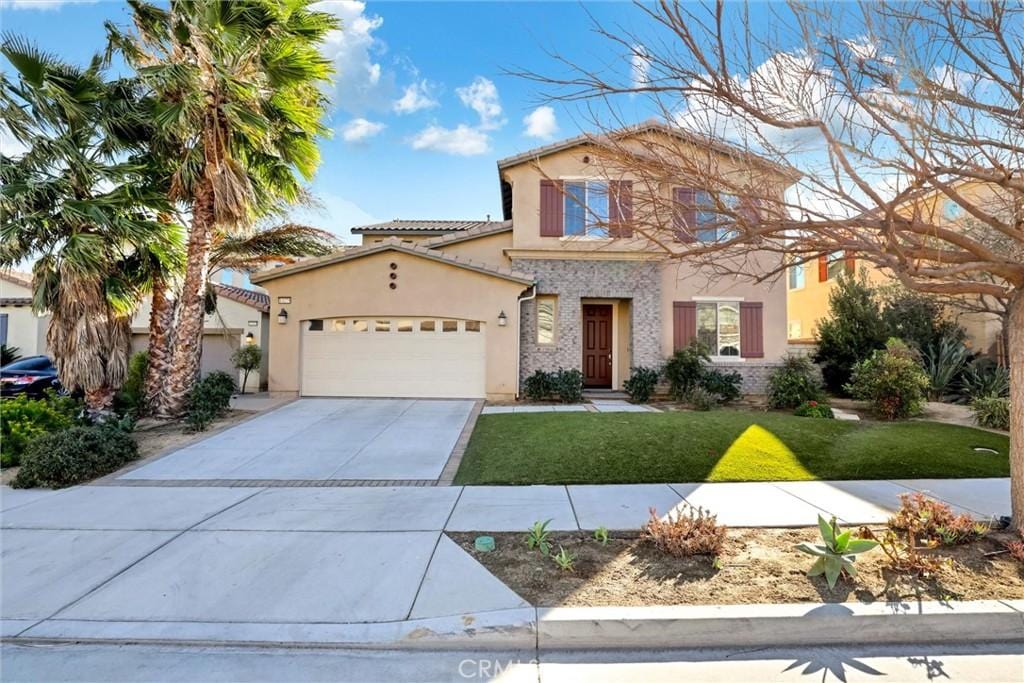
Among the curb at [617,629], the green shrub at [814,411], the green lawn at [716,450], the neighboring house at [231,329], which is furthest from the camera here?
the neighboring house at [231,329]

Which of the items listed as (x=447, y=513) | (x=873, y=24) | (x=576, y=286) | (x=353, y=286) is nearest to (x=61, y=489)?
(x=447, y=513)

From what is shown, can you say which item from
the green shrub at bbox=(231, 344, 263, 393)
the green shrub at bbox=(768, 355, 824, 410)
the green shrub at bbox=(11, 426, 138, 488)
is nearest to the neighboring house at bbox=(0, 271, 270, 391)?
the green shrub at bbox=(231, 344, 263, 393)

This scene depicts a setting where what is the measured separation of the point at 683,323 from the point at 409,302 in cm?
781

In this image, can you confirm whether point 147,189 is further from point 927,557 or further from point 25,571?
point 927,557

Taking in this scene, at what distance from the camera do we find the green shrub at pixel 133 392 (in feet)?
33.2

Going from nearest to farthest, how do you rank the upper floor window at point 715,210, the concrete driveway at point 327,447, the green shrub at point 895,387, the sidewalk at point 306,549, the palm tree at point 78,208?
1. the sidewalk at point 306,549
2. the upper floor window at point 715,210
3. the concrete driveway at point 327,447
4. the palm tree at point 78,208
5. the green shrub at point 895,387

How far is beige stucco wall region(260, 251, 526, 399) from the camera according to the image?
1295 cm

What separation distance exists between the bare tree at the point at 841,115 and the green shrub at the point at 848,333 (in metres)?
10.7

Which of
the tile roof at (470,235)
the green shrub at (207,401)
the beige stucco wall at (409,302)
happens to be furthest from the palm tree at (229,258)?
the tile roof at (470,235)

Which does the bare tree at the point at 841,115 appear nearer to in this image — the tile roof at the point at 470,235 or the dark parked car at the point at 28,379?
the tile roof at the point at 470,235

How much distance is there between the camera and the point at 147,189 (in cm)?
999

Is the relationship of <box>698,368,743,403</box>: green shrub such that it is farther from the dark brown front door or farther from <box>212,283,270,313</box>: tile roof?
<box>212,283,270,313</box>: tile roof

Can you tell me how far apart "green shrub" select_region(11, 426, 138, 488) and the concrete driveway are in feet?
1.36

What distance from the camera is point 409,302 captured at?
1299 cm
